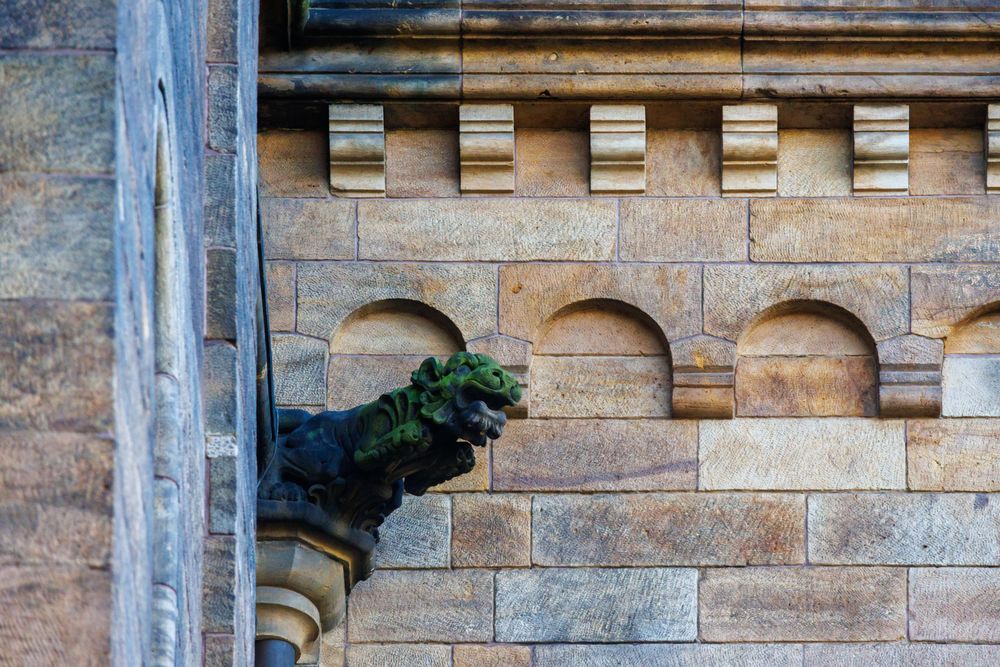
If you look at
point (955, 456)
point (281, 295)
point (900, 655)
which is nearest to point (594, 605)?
point (900, 655)

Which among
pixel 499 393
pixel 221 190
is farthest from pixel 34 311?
pixel 499 393

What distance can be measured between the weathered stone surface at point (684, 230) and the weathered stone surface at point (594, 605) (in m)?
1.21

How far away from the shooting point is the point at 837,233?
10469 mm

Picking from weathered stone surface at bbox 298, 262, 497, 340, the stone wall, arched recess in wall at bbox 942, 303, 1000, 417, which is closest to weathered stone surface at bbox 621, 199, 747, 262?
the stone wall

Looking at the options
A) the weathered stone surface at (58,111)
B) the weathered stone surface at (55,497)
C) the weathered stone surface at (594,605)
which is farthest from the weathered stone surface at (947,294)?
the weathered stone surface at (55,497)

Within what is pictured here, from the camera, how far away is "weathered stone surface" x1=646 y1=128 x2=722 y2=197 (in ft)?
34.6

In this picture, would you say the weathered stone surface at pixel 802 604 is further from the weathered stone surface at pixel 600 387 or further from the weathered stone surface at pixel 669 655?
the weathered stone surface at pixel 600 387

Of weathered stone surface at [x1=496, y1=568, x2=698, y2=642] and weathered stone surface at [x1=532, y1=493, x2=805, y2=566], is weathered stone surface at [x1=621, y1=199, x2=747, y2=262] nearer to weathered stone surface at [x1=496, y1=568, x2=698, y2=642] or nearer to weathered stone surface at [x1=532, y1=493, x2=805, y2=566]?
weathered stone surface at [x1=532, y1=493, x2=805, y2=566]

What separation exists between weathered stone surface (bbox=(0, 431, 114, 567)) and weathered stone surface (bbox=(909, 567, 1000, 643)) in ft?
17.9

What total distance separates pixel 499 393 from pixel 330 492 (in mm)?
706

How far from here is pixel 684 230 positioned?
10492 millimetres

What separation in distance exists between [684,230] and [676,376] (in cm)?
58

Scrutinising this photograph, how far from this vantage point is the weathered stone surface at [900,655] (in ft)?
33.0

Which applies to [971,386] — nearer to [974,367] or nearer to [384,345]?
[974,367]
